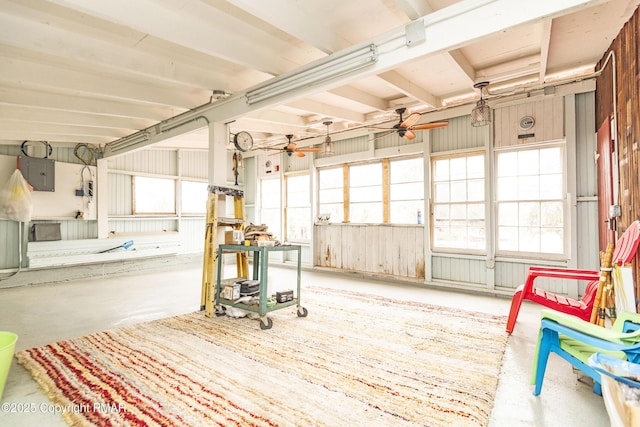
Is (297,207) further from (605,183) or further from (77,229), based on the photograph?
(605,183)

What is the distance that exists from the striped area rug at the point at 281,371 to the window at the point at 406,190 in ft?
8.75

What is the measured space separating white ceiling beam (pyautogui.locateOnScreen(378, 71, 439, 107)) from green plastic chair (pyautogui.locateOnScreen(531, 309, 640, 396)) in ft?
10.3

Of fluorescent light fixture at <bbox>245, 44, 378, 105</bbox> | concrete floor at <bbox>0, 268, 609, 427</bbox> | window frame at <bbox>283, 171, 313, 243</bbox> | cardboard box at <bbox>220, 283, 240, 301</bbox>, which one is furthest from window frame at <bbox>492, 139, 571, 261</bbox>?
cardboard box at <bbox>220, 283, 240, 301</bbox>

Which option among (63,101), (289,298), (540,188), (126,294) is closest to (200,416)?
(289,298)

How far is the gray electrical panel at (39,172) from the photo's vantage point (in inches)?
229

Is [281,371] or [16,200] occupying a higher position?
[16,200]

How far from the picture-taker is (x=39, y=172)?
597 centimetres

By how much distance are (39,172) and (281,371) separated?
6424 millimetres

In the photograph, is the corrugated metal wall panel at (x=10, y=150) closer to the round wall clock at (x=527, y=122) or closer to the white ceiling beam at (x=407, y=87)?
the white ceiling beam at (x=407, y=87)

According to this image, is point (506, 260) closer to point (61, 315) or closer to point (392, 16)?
point (392, 16)

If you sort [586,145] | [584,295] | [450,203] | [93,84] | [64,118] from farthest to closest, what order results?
[450,203] < [64,118] < [586,145] < [93,84] < [584,295]

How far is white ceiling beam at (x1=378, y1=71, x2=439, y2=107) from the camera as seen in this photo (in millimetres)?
4066

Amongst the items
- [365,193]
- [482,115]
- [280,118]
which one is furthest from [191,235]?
[482,115]

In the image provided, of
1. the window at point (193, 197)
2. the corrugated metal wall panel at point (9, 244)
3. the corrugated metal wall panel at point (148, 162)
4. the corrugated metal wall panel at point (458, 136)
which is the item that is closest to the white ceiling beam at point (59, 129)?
the corrugated metal wall panel at point (148, 162)
